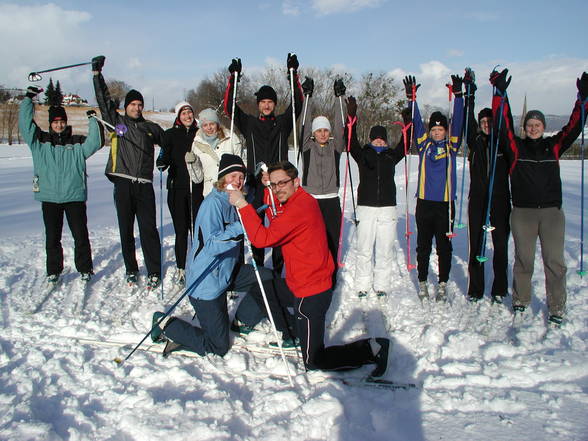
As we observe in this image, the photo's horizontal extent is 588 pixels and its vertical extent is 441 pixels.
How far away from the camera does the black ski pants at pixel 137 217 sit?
16.0 feet

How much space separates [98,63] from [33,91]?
785 mm

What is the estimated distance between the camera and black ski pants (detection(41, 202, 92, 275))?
4875mm

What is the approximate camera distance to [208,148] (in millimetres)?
4820

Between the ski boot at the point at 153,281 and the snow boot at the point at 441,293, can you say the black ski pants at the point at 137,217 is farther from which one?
the snow boot at the point at 441,293

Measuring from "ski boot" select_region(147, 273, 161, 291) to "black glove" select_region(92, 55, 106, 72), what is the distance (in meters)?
2.49

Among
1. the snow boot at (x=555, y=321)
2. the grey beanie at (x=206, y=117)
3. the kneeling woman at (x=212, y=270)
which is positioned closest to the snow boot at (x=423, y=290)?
the snow boot at (x=555, y=321)

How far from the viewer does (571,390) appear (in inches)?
118

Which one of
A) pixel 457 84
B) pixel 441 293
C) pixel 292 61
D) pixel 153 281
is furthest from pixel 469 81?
pixel 153 281

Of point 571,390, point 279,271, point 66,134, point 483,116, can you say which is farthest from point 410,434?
point 66,134

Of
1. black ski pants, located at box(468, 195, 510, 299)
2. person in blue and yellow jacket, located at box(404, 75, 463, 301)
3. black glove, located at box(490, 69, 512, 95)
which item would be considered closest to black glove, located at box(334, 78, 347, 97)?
person in blue and yellow jacket, located at box(404, 75, 463, 301)

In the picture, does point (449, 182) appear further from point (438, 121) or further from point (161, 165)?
point (161, 165)

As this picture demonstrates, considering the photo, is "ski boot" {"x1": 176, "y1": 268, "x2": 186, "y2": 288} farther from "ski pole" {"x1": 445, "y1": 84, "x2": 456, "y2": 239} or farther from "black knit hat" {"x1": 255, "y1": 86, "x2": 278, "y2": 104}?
"ski pole" {"x1": 445, "y1": 84, "x2": 456, "y2": 239}

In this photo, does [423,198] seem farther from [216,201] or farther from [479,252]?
[216,201]

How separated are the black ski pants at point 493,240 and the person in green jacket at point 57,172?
14.8ft
